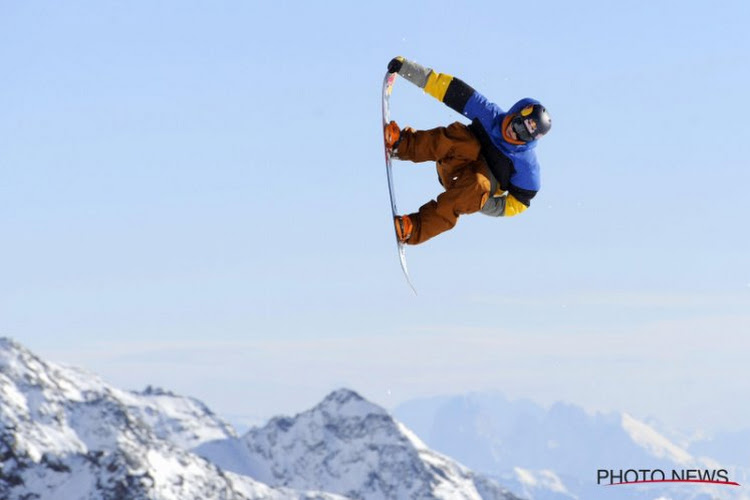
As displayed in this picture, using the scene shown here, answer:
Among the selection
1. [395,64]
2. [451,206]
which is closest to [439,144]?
[451,206]

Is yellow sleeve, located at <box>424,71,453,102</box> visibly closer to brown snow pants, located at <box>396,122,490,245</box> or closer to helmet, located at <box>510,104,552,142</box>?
brown snow pants, located at <box>396,122,490,245</box>

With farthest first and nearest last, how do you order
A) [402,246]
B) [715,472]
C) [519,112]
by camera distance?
[715,472] → [402,246] → [519,112]

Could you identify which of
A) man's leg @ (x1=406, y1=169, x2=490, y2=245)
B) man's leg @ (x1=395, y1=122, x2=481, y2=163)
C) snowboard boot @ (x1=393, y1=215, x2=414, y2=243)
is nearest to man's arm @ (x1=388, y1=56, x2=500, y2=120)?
man's leg @ (x1=395, y1=122, x2=481, y2=163)

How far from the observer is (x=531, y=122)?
1953cm

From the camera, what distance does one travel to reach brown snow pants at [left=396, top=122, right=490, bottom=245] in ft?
66.0

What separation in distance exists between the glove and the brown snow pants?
1.48 metres

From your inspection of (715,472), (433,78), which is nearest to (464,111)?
(433,78)

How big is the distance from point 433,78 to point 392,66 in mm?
839

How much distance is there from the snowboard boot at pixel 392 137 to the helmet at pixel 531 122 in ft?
8.18

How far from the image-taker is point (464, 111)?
66.9 ft

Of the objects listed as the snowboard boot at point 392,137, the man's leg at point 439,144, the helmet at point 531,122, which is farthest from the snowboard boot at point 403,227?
the helmet at point 531,122

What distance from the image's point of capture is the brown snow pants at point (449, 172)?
20.1 metres

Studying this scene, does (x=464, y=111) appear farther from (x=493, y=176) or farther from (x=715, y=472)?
(x=715, y=472)

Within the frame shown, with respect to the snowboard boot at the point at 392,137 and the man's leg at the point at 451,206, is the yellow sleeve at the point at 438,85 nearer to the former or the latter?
the snowboard boot at the point at 392,137
